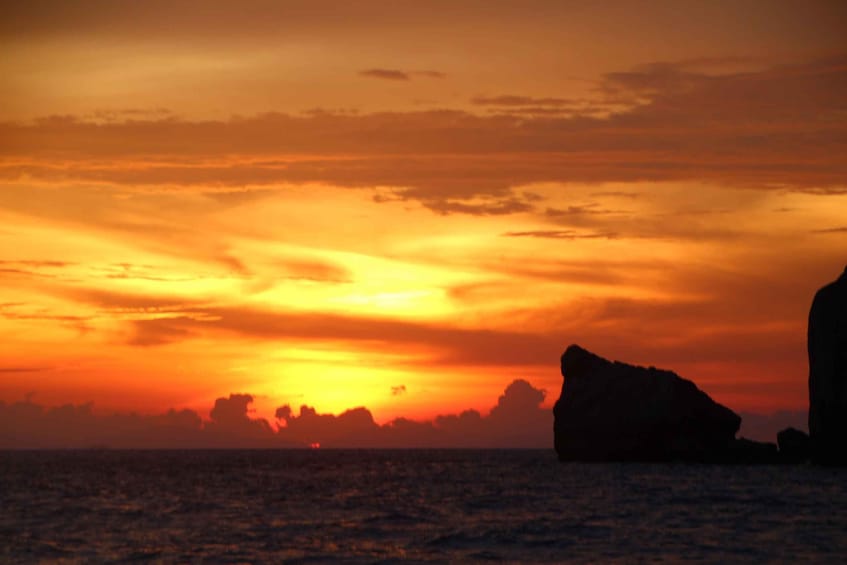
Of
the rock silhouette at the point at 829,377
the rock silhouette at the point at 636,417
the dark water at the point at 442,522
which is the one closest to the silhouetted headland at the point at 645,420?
the rock silhouette at the point at 636,417

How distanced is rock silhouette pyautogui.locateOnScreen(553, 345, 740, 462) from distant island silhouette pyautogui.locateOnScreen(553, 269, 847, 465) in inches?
4.6

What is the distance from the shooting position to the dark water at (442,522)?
4206cm

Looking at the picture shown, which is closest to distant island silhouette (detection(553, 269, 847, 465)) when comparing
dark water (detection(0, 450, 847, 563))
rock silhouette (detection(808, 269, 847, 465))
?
rock silhouette (detection(808, 269, 847, 465))

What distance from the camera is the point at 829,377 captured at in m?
108

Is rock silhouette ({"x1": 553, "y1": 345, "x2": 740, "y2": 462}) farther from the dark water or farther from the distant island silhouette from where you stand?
the dark water

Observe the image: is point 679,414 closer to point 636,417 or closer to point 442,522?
point 636,417

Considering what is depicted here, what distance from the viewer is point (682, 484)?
81.6 m

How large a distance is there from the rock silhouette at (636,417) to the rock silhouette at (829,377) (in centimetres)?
1542

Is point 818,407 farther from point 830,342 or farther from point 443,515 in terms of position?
point 443,515

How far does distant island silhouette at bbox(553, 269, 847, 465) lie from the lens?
108500 millimetres

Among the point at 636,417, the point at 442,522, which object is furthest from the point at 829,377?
the point at 442,522

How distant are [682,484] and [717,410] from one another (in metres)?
47.7

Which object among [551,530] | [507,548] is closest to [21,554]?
[507,548]

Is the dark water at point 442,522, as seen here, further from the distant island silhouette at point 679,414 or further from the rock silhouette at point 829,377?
the distant island silhouette at point 679,414
